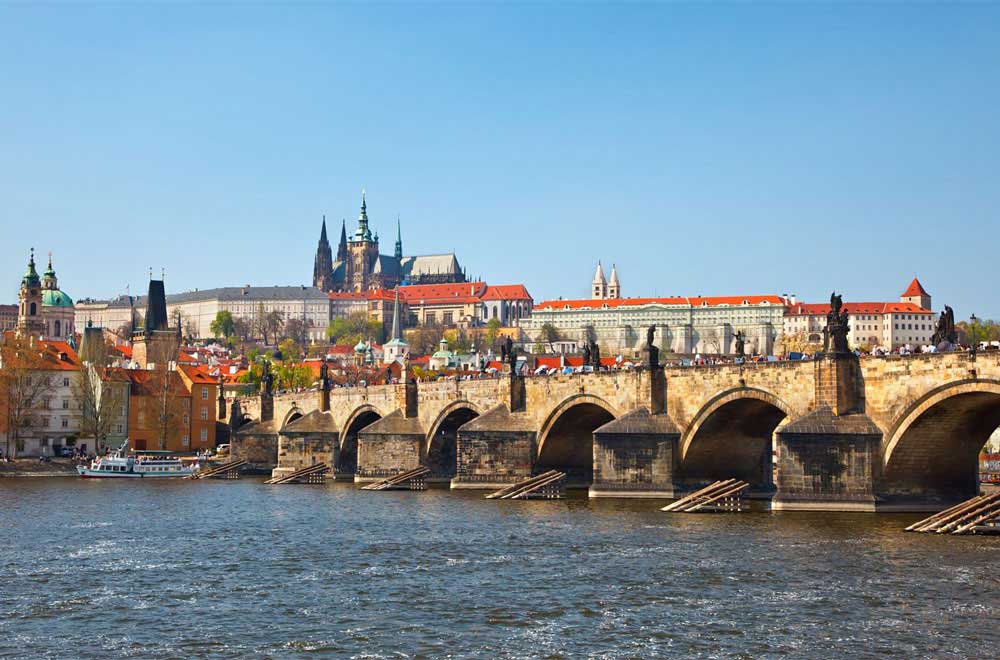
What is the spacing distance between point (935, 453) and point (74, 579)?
2911 centimetres

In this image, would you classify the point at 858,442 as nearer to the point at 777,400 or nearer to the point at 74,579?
the point at 777,400

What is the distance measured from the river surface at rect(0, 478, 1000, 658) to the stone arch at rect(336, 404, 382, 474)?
3280cm

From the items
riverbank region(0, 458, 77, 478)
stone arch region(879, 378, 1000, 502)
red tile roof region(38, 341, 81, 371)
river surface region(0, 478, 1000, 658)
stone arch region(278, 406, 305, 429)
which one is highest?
red tile roof region(38, 341, 81, 371)

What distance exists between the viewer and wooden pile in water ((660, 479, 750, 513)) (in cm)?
5180

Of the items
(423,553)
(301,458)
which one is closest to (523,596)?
(423,553)

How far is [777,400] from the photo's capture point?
51.0 m

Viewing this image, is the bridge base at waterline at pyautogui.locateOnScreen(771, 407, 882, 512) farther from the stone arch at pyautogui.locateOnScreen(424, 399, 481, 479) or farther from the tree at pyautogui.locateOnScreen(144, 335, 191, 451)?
the tree at pyautogui.locateOnScreen(144, 335, 191, 451)

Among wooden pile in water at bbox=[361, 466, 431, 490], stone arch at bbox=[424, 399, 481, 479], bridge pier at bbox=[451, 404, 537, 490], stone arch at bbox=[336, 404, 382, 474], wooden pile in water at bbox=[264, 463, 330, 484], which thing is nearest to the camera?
bridge pier at bbox=[451, 404, 537, 490]

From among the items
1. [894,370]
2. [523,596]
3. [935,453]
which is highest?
[894,370]

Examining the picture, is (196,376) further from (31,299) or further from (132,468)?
(31,299)

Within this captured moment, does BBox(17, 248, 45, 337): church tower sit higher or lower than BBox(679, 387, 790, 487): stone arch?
higher

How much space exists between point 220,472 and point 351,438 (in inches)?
387

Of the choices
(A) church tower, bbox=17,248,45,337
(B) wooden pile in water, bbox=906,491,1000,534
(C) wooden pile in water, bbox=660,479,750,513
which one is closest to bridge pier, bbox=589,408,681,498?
(C) wooden pile in water, bbox=660,479,750,513

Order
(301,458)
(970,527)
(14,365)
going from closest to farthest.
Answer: (970,527)
(301,458)
(14,365)
